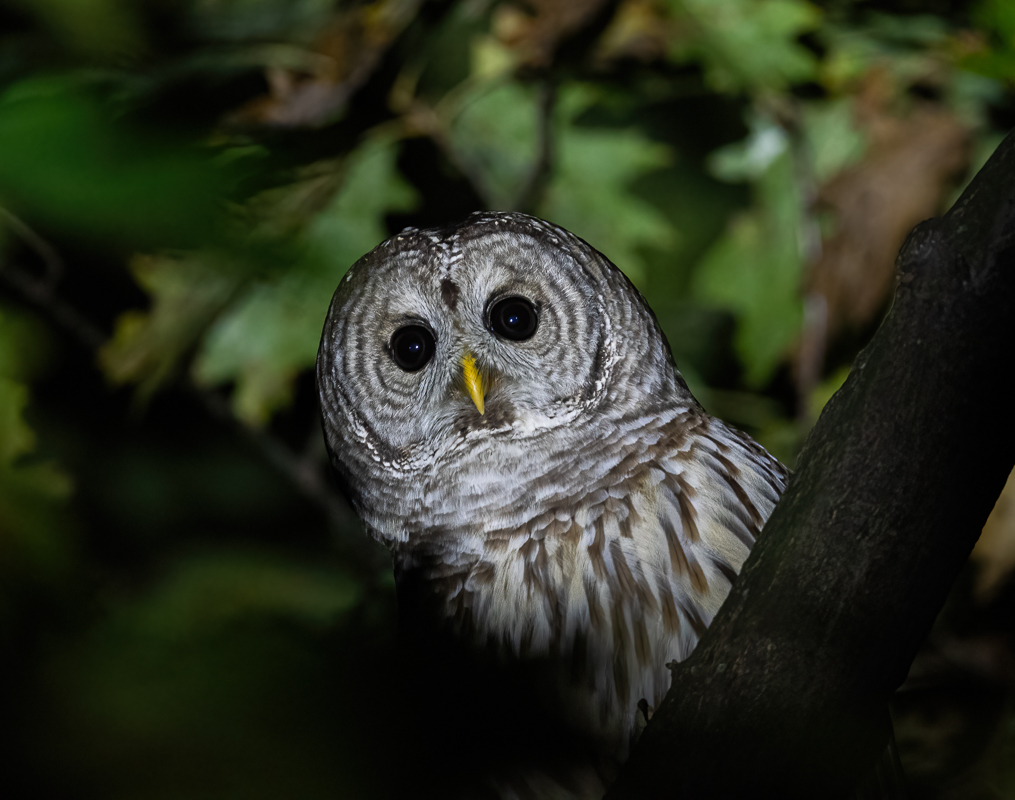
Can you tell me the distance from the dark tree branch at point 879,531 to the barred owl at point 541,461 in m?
0.72

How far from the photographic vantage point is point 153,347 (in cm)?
286

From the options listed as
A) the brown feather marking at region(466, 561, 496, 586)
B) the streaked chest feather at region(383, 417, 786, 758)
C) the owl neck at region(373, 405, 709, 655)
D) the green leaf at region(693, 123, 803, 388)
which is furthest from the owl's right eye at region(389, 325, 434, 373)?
the green leaf at region(693, 123, 803, 388)

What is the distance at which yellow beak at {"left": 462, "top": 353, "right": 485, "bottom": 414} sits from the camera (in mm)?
1978

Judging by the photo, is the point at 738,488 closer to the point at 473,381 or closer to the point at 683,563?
the point at 683,563

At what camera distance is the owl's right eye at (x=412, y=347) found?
215 centimetres

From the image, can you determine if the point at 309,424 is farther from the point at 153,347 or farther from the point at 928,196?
the point at 928,196

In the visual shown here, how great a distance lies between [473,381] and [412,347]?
238 mm

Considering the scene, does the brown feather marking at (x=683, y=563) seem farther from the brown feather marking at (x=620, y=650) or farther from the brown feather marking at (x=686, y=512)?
the brown feather marking at (x=620, y=650)

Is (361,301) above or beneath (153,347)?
above

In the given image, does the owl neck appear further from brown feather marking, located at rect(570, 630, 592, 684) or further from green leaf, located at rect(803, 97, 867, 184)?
green leaf, located at rect(803, 97, 867, 184)

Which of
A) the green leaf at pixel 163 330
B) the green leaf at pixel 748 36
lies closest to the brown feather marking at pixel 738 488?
the green leaf at pixel 163 330

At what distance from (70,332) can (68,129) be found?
318 centimetres

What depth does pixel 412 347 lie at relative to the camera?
7.08ft

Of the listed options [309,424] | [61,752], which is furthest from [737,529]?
[309,424]
